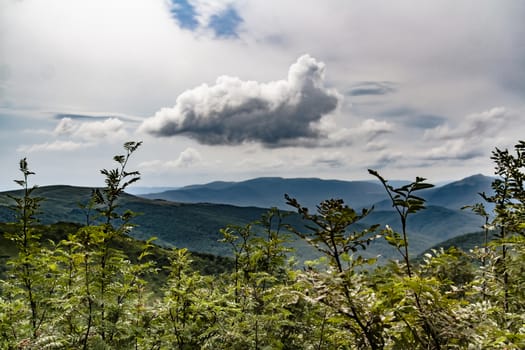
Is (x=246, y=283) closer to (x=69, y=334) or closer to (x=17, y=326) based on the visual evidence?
(x=69, y=334)

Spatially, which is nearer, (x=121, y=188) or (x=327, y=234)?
(x=327, y=234)

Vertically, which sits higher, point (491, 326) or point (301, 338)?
point (491, 326)

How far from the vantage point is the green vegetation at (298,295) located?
2.86 meters

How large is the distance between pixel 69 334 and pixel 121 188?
2113 millimetres

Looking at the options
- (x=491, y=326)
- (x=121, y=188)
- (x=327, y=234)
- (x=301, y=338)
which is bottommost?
(x=301, y=338)

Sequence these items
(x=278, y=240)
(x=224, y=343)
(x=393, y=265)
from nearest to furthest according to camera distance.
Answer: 1. (x=393, y=265)
2. (x=224, y=343)
3. (x=278, y=240)

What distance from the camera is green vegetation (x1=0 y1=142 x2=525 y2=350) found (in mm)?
2861

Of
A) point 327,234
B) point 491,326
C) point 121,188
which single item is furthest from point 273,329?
point 121,188

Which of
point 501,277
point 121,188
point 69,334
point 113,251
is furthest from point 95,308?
point 501,277

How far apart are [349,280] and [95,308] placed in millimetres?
3929

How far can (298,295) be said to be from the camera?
2.94 metres

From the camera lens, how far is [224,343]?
14.2ft

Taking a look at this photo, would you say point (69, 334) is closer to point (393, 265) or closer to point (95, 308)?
point (95, 308)

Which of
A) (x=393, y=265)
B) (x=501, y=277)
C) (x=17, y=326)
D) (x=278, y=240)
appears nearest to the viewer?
(x=393, y=265)
